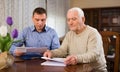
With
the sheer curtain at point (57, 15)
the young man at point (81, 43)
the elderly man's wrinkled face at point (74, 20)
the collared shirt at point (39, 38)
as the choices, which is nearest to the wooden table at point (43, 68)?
the young man at point (81, 43)

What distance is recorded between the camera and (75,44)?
6.38 ft

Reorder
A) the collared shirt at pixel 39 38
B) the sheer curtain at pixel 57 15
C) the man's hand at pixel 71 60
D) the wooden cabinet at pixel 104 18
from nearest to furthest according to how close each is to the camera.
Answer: the man's hand at pixel 71 60
the collared shirt at pixel 39 38
the sheer curtain at pixel 57 15
the wooden cabinet at pixel 104 18

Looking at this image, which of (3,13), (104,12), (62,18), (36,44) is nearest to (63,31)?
(62,18)

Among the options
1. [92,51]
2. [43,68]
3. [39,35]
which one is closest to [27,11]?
[39,35]

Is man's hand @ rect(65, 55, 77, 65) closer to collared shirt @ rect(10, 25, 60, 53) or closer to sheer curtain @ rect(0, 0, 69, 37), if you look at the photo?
collared shirt @ rect(10, 25, 60, 53)

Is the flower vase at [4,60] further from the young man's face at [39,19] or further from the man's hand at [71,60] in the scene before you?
the young man's face at [39,19]

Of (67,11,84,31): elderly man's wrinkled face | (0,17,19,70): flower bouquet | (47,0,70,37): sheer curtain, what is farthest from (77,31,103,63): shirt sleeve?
(47,0,70,37): sheer curtain

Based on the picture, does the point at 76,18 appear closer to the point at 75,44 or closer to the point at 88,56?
the point at 75,44

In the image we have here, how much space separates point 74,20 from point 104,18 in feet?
10.3

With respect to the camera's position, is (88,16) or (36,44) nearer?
(36,44)

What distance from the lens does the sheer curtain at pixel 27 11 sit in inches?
120

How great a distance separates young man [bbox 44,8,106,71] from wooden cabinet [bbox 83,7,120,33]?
300 cm

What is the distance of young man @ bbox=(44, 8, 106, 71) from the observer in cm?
177

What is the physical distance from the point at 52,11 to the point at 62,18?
60 cm
